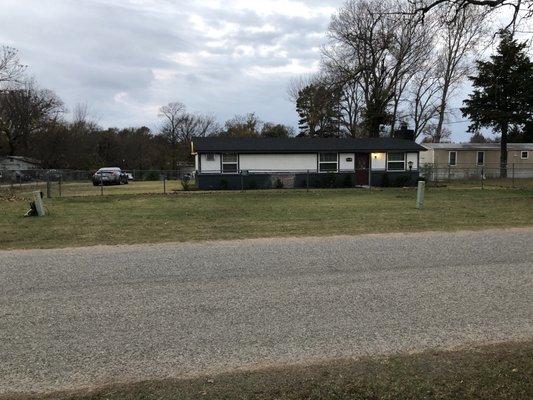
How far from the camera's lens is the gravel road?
3982mm

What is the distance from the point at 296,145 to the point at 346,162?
3672 mm

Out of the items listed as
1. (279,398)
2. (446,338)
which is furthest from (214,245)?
(279,398)

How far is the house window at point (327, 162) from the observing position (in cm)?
3341

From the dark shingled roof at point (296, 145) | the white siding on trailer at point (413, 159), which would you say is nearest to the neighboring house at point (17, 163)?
the dark shingled roof at point (296, 145)

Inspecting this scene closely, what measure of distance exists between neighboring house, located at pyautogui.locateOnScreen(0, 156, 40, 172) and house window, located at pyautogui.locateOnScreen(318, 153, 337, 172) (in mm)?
41781

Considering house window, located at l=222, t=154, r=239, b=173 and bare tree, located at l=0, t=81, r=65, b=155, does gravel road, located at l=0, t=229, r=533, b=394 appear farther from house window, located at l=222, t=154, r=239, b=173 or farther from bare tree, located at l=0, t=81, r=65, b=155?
bare tree, located at l=0, t=81, r=65, b=155

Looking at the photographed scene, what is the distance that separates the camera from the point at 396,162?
34375mm

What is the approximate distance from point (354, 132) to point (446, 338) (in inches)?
2139

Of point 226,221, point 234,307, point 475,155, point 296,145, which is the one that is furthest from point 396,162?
point 234,307

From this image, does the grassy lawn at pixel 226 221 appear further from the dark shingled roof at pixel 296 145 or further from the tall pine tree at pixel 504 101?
the tall pine tree at pixel 504 101

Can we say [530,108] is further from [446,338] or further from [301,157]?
[446,338]

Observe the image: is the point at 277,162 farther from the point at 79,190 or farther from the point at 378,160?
the point at 79,190

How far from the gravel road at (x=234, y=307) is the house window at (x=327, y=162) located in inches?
978

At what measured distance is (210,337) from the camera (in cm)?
442
